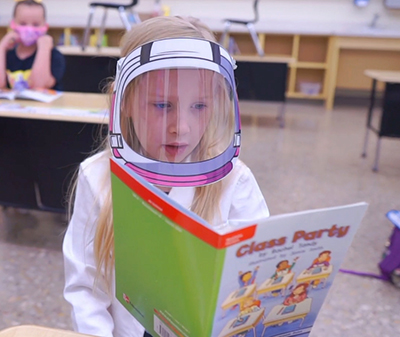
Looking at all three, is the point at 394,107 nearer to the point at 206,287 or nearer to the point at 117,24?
the point at 206,287

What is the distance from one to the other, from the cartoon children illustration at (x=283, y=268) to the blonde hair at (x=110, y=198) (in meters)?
0.32

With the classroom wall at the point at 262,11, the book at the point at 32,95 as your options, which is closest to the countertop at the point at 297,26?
the classroom wall at the point at 262,11

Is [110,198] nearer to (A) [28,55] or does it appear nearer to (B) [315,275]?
(B) [315,275]

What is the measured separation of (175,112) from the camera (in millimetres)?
705

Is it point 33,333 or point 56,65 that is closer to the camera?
point 33,333

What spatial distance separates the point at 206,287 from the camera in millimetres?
472

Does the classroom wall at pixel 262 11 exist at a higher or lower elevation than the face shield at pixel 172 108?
higher

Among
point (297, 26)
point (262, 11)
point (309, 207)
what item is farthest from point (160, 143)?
point (262, 11)

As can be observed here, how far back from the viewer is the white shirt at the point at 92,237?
814 millimetres

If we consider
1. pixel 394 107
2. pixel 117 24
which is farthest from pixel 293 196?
pixel 117 24

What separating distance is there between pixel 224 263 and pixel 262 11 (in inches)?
232

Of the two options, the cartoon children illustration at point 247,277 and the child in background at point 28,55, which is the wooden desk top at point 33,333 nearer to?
the cartoon children illustration at point 247,277

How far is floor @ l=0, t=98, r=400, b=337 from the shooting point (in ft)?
5.45

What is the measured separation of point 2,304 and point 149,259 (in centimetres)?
138
